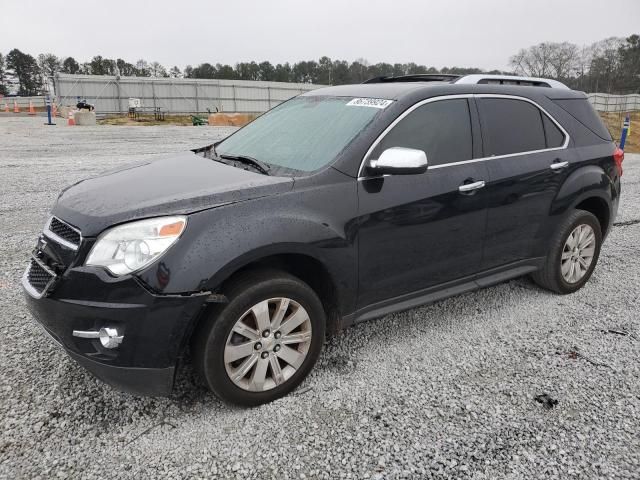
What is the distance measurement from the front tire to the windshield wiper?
29.8 inches

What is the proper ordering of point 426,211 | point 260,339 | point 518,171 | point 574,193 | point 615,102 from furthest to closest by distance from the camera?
point 615,102, point 574,193, point 518,171, point 426,211, point 260,339

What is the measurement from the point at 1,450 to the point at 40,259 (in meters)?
1.00

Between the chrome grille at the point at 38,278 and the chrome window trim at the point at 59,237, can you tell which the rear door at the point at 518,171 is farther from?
the chrome grille at the point at 38,278

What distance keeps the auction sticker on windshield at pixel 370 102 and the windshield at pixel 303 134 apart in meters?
0.02

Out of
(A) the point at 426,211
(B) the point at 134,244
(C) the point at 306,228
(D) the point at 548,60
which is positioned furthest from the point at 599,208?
(D) the point at 548,60

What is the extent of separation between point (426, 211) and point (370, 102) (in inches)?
33.6

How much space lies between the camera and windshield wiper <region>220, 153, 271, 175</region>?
3144 mm

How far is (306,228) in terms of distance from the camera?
2760mm

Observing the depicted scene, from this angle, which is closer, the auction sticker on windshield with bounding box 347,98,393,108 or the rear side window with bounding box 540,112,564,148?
the auction sticker on windshield with bounding box 347,98,393,108

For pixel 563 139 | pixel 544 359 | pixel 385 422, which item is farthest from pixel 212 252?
pixel 563 139

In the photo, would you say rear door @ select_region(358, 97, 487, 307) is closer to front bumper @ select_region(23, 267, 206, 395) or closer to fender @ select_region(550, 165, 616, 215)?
fender @ select_region(550, 165, 616, 215)

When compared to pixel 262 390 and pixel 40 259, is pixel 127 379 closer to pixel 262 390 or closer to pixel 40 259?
pixel 262 390

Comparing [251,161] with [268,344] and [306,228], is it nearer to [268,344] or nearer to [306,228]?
[306,228]

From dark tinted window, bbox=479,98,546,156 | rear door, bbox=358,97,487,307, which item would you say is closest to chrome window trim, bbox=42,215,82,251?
rear door, bbox=358,97,487,307
